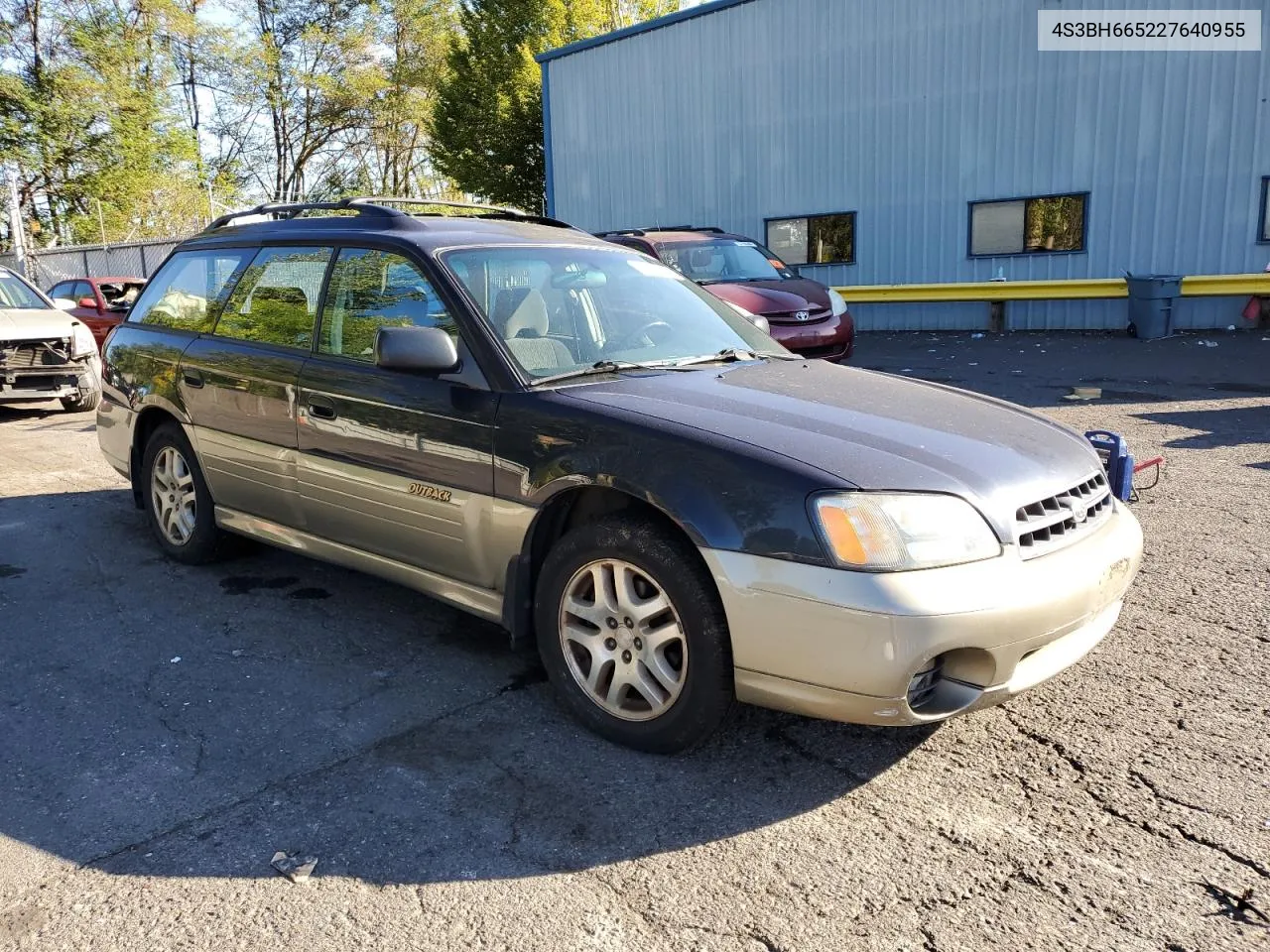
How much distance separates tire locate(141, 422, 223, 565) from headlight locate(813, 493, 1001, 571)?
11.0 feet

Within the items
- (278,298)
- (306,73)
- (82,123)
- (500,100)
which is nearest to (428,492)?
(278,298)

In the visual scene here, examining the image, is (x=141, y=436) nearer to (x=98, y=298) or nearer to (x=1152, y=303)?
(x=98, y=298)

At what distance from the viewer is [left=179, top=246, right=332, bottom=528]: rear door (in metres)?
4.20

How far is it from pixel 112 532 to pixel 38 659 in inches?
76.8

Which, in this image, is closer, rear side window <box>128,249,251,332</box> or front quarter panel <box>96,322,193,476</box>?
rear side window <box>128,249,251,332</box>

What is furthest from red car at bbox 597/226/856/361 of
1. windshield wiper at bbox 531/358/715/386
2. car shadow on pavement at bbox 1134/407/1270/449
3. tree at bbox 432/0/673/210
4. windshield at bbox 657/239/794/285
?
tree at bbox 432/0/673/210

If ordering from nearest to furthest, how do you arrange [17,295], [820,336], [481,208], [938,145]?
[481,208], [820,336], [17,295], [938,145]

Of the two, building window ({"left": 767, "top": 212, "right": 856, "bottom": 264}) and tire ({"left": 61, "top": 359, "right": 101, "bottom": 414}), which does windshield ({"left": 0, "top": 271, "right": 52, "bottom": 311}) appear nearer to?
tire ({"left": 61, "top": 359, "right": 101, "bottom": 414})

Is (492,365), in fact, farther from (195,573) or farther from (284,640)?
(195,573)

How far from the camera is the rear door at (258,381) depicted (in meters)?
4.20

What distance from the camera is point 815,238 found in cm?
1894

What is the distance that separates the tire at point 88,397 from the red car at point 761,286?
18.8 feet

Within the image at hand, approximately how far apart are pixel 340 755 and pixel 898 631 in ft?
5.85

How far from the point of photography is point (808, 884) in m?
2.46
